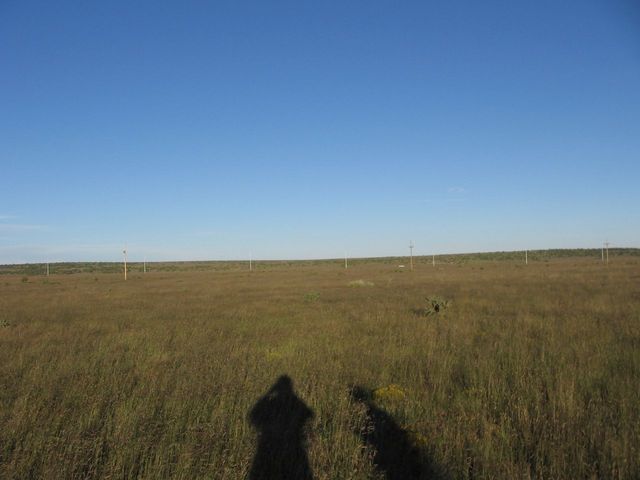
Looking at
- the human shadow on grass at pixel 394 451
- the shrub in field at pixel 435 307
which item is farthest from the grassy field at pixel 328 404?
the shrub in field at pixel 435 307

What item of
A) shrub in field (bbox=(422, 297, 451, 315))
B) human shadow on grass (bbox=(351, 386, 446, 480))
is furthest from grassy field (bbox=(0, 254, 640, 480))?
→ shrub in field (bbox=(422, 297, 451, 315))

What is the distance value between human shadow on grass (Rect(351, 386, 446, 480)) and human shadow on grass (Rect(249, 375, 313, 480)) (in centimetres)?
67

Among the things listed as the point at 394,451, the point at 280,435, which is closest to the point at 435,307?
the point at 394,451

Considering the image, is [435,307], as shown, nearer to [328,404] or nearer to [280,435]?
[328,404]

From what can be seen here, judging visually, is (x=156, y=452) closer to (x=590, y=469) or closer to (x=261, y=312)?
(x=590, y=469)

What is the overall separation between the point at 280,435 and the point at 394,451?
46.2 inches

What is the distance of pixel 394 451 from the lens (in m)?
3.82

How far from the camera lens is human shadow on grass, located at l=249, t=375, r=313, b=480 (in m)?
3.53

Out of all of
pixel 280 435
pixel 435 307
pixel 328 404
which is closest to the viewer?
pixel 280 435

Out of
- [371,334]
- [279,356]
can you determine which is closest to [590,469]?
[279,356]

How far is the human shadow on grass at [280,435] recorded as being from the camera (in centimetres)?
353

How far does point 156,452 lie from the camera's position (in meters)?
3.70

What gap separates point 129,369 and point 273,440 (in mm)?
4087

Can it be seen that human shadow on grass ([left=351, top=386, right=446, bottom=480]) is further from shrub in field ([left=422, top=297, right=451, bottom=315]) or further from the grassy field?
shrub in field ([left=422, top=297, right=451, bottom=315])
